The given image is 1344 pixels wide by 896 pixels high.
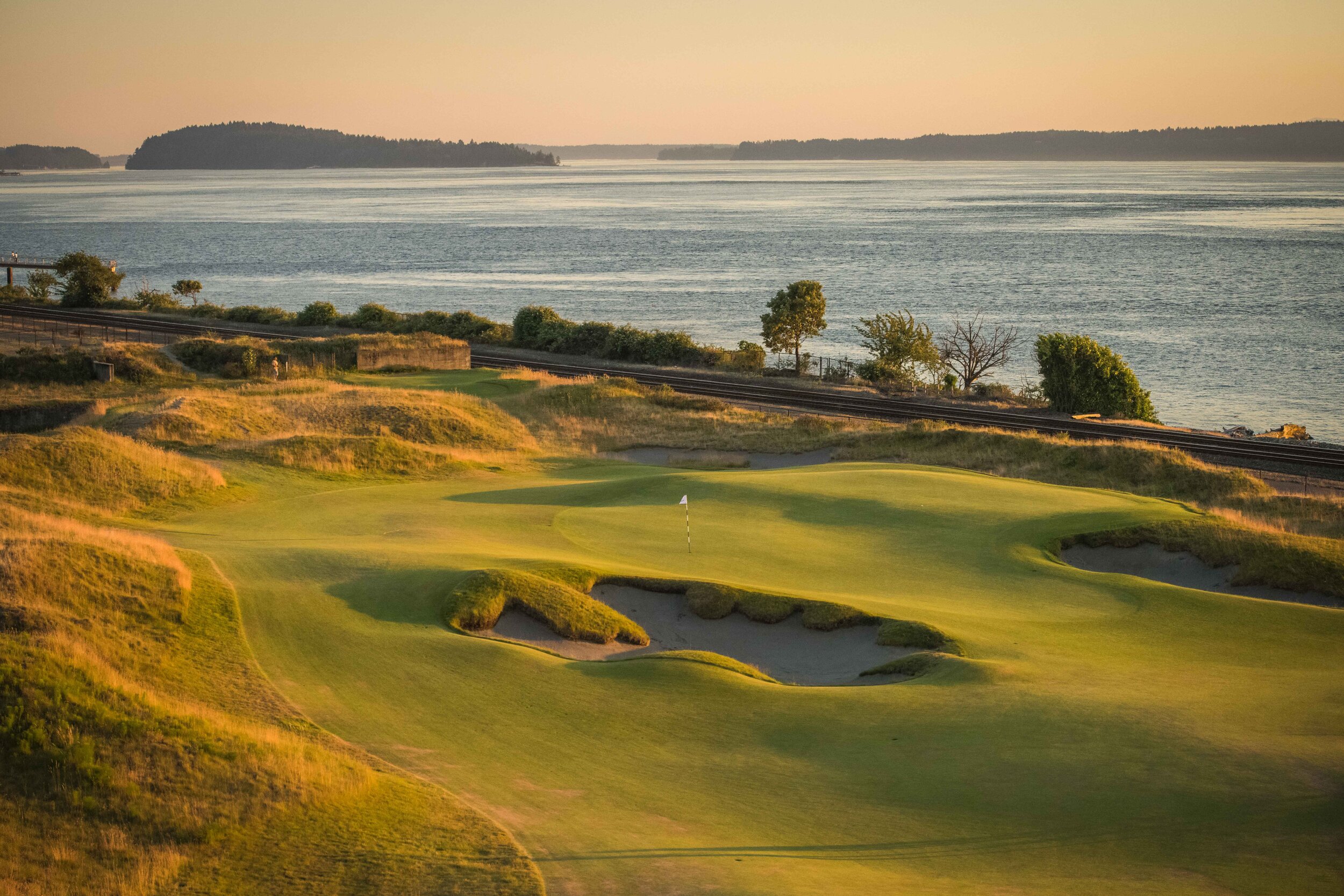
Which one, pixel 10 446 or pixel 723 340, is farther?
pixel 723 340

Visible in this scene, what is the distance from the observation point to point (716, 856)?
925cm

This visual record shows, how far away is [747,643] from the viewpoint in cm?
1558

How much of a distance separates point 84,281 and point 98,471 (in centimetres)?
6761

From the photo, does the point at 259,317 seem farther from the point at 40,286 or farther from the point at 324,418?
the point at 324,418

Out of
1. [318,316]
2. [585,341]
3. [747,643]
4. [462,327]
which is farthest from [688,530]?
[318,316]

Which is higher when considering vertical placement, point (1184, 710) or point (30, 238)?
point (30, 238)

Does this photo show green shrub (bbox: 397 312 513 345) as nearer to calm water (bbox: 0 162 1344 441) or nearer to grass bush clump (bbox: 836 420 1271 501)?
calm water (bbox: 0 162 1344 441)

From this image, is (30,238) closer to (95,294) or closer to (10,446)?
(95,294)

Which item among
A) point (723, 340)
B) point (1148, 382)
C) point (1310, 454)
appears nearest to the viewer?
point (1310, 454)

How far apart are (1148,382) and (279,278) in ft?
304

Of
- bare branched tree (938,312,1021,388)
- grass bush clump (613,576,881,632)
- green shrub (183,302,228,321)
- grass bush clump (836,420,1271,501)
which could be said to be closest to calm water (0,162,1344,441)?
bare branched tree (938,312,1021,388)

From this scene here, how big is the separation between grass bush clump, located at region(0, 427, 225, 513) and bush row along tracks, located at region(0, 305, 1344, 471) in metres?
27.8

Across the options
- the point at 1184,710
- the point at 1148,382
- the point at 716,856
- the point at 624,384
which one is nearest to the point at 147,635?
the point at 716,856

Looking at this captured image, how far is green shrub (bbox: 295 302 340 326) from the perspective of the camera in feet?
240
